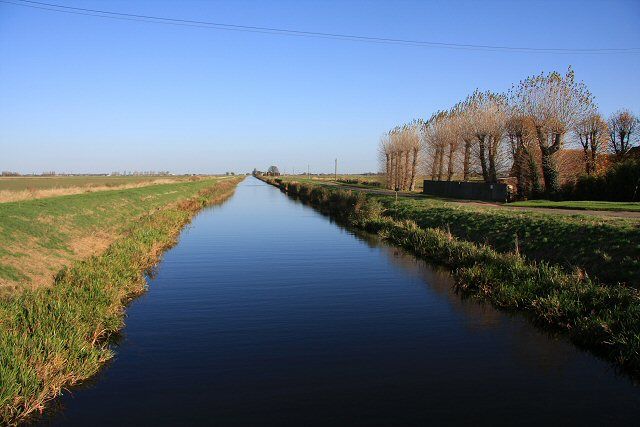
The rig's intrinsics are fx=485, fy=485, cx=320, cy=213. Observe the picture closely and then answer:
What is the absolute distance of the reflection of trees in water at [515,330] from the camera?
930 centimetres

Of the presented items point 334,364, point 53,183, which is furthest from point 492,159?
point 53,183

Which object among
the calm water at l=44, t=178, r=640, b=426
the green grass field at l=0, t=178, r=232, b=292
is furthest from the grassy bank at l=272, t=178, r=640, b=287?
the green grass field at l=0, t=178, r=232, b=292

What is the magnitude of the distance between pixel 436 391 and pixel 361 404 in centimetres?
135

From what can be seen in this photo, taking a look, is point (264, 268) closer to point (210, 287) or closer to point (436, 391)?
point (210, 287)

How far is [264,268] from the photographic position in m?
18.3

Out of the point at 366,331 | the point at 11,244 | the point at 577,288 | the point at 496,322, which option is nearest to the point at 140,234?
the point at 11,244

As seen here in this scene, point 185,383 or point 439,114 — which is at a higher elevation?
point 439,114

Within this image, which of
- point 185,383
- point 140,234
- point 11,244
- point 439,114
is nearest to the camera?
point 185,383

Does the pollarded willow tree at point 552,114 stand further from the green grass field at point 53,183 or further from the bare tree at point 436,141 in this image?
the green grass field at point 53,183

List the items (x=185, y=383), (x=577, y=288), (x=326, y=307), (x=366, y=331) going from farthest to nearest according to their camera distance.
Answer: (x=326, y=307) < (x=577, y=288) < (x=366, y=331) < (x=185, y=383)

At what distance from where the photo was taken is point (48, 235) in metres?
18.1

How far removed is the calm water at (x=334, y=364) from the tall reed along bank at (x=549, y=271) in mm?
625

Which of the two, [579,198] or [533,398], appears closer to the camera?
[533,398]

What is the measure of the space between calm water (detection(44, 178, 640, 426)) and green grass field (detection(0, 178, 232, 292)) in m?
3.36
